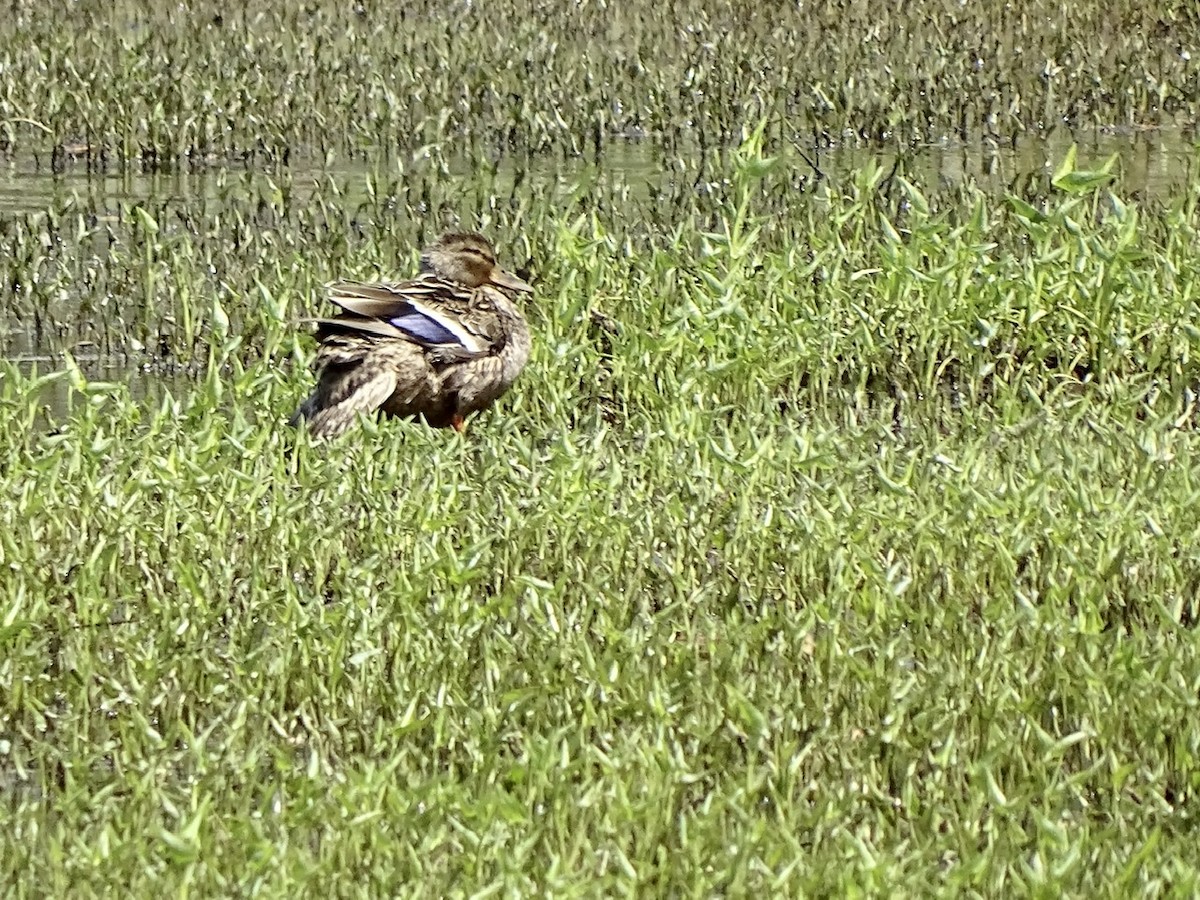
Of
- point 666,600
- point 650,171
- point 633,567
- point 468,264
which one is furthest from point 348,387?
point 650,171

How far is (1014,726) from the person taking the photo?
4.69m

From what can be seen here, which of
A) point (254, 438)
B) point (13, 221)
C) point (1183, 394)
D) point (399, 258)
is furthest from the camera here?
point (13, 221)

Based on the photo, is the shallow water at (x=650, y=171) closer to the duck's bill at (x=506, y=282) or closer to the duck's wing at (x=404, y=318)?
the duck's bill at (x=506, y=282)

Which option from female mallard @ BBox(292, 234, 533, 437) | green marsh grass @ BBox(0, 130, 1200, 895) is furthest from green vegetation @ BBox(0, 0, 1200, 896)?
female mallard @ BBox(292, 234, 533, 437)

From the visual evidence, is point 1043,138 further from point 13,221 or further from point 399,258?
point 13,221

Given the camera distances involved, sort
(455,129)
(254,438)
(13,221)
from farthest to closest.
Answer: (455,129), (13,221), (254,438)

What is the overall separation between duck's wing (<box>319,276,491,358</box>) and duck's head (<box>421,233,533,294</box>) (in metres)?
0.47

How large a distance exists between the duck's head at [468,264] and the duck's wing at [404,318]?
47 cm

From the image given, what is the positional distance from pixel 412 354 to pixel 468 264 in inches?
29.7

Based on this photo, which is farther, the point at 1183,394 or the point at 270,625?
the point at 1183,394

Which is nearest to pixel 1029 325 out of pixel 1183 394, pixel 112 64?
pixel 1183 394

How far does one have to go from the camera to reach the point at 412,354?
731 centimetres

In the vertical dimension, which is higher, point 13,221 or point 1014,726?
point 1014,726

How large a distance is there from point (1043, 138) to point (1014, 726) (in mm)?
9763
